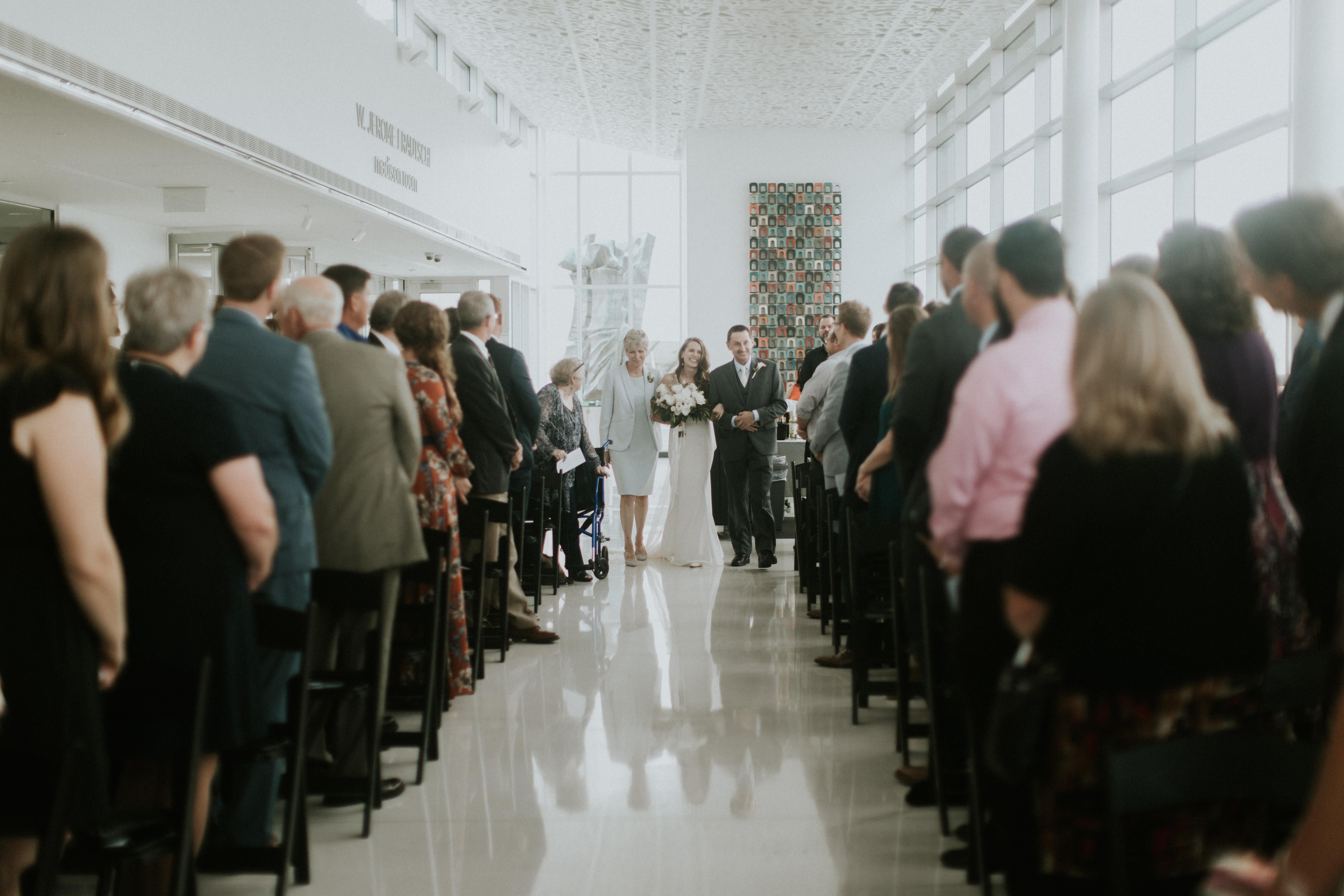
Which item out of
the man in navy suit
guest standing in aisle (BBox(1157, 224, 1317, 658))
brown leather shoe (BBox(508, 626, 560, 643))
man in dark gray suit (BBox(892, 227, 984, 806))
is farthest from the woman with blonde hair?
brown leather shoe (BBox(508, 626, 560, 643))

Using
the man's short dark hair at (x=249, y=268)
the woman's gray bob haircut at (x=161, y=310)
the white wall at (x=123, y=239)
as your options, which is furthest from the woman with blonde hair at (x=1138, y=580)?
the white wall at (x=123, y=239)

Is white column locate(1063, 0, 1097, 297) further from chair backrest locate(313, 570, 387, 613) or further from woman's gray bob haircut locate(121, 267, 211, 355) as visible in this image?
woman's gray bob haircut locate(121, 267, 211, 355)

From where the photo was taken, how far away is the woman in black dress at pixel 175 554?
2.22 meters

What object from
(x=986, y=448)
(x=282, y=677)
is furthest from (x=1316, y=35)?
→ (x=282, y=677)

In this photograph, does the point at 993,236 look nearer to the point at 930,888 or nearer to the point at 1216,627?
the point at 1216,627

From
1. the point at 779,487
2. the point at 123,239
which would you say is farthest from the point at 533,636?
the point at 123,239

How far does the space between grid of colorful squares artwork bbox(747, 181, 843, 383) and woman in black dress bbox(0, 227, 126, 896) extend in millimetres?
13399

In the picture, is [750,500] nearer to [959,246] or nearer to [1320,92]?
[1320,92]

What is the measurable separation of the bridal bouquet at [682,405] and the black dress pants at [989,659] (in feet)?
20.1

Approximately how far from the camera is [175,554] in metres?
2.29

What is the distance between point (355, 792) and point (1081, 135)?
7.81 meters

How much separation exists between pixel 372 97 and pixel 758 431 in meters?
5.05

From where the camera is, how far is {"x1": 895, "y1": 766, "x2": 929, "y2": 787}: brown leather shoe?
3.72m

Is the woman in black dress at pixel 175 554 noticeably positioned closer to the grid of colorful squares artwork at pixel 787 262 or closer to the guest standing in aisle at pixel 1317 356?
the guest standing in aisle at pixel 1317 356
